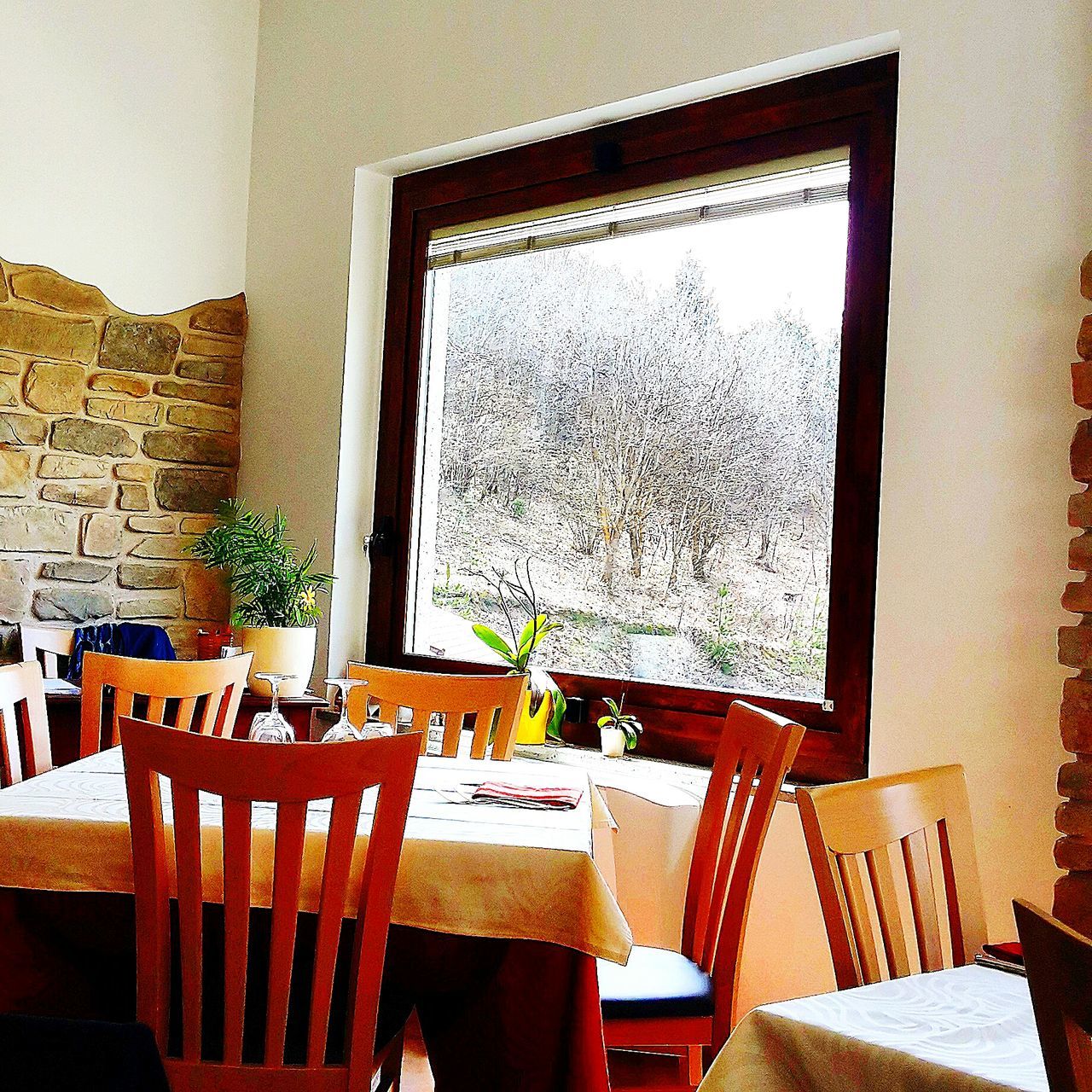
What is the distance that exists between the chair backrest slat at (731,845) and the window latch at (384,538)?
1670 mm

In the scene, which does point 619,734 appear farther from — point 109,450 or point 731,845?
point 109,450

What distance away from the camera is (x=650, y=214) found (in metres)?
3.30

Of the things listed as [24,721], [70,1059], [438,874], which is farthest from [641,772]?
[70,1059]

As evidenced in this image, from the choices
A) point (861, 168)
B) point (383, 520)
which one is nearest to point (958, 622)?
point (861, 168)

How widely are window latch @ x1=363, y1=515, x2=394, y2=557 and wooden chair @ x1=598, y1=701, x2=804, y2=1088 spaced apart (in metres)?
1.69

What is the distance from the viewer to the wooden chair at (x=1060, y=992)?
0.91 metres

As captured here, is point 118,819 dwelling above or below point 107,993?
above

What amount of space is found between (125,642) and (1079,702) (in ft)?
8.46

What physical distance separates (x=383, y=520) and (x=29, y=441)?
1.09 metres

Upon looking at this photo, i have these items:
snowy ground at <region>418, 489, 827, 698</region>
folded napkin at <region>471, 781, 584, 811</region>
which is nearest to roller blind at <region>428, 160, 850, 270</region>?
snowy ground at <region>418, 489, 827, 698</region>

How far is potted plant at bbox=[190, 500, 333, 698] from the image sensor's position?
339 centimetres

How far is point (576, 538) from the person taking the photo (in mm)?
3387

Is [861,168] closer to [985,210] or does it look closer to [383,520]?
[985,210]

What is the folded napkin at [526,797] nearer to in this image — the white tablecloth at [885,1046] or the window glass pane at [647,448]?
the white tablecloth at [885,1046]
